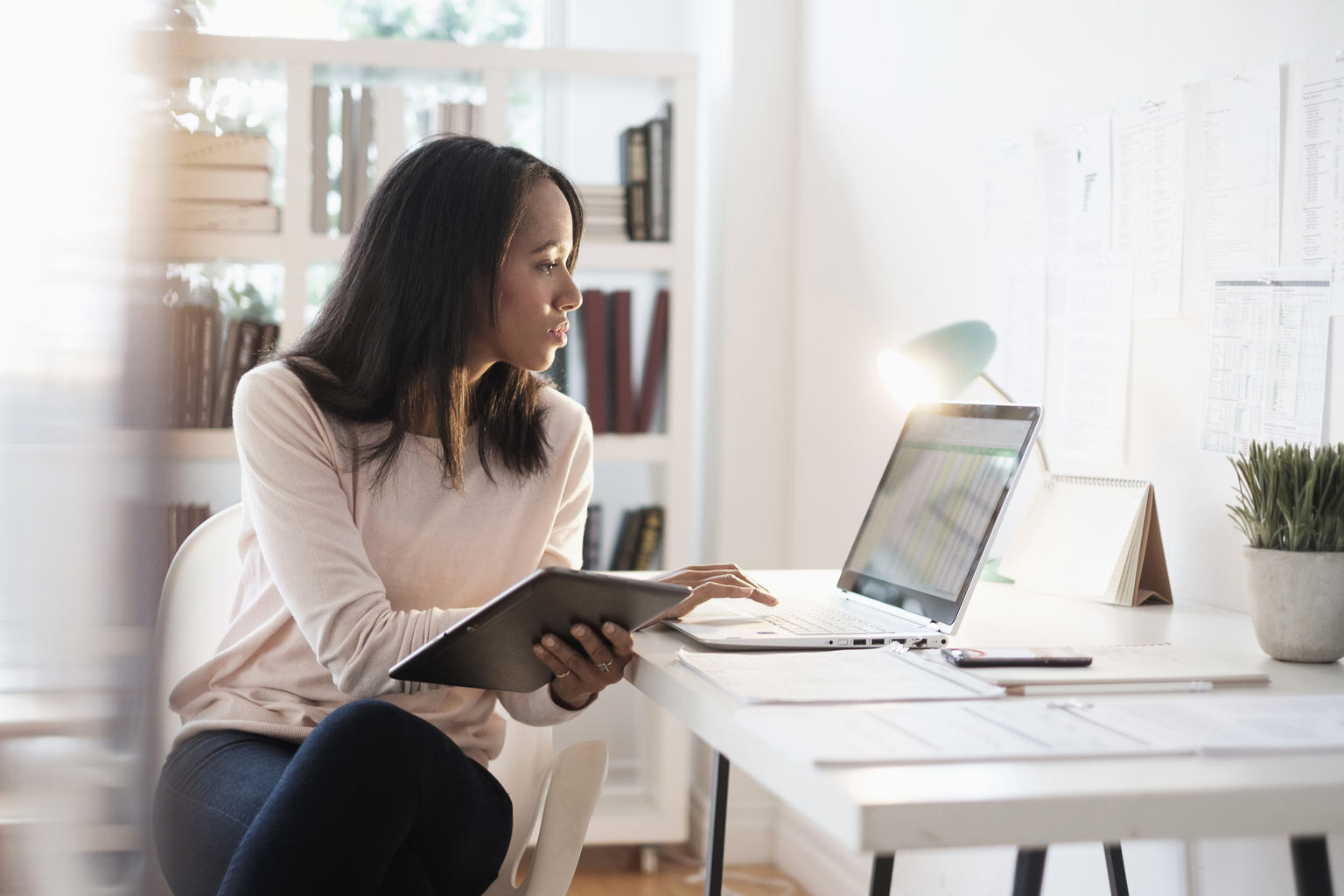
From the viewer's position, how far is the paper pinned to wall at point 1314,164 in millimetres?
1139

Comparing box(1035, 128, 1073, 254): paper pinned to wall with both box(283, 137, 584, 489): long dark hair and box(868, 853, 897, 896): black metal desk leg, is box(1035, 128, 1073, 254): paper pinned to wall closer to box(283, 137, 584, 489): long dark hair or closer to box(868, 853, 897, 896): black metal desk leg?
box(283, 137, 584, 489): long dark hair

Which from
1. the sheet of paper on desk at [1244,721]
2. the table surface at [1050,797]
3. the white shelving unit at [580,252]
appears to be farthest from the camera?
the white shelving unit at [580,252]

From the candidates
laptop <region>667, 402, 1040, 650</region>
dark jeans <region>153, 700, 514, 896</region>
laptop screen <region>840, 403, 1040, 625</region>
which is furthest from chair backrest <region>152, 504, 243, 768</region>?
laptop screen <region>840, 403, 1040, 625</region>

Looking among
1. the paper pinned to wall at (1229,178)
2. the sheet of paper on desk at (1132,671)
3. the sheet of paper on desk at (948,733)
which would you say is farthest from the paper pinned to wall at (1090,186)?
the sheet of paper on desk at (948,733)

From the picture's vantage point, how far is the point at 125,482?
158 centimetres

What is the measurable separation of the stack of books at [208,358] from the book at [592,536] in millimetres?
776

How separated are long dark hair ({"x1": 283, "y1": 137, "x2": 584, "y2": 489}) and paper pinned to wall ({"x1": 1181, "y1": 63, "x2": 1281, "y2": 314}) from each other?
0.79 m

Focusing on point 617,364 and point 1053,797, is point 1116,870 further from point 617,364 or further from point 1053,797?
point 617,364

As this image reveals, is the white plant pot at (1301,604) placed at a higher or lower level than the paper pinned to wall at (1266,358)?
lower

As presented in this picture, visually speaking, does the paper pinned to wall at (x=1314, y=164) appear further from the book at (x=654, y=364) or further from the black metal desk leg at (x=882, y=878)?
the book at (x=654, y=364)

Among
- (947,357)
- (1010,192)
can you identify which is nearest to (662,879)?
(947,357)

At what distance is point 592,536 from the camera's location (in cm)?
254

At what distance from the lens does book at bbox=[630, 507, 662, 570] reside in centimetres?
246

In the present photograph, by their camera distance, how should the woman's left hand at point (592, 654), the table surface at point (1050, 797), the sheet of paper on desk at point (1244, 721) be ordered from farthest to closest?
the woman's left hand at point (592, 654)
the sheet of paper on desk at point (1244, 721)
the table surface at point (1050, 797)
